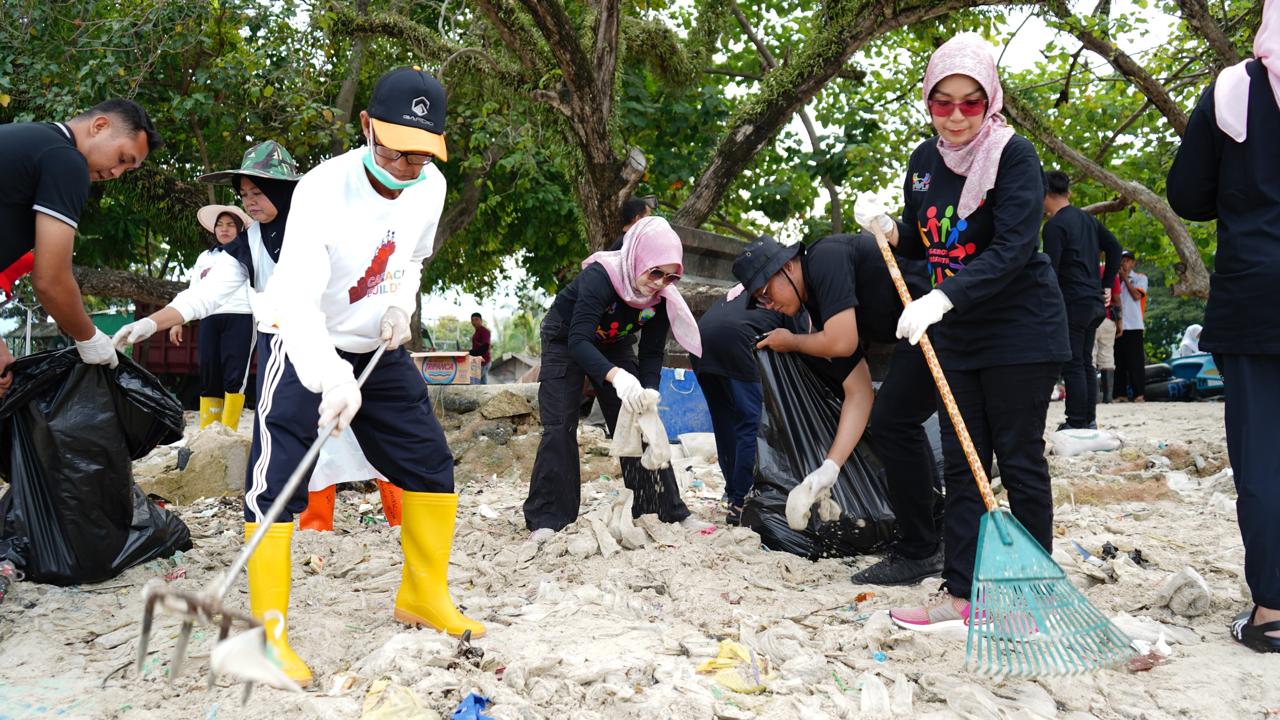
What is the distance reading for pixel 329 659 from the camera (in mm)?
2611

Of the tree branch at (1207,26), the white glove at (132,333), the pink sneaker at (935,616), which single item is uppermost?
the tree branch at (1207,26)

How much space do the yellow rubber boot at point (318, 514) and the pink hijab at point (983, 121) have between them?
10.1ft

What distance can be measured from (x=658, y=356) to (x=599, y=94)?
10.5 ft

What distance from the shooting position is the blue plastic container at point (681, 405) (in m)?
6.86

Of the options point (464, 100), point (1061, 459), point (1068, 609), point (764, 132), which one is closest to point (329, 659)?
point (1068, 609)

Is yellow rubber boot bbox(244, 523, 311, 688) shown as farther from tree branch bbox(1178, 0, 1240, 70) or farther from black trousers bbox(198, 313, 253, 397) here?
tree branch bbox(1178, 0, 1240, 70)

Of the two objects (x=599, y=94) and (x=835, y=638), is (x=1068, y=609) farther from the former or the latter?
A: (x=599, y=94)

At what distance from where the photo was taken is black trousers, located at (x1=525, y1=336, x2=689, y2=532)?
4.29m

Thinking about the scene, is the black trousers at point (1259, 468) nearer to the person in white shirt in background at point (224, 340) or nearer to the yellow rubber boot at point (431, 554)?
the yellow rubber boot at point (431, 554)

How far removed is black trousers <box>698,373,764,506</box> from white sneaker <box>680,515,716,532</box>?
360 mm

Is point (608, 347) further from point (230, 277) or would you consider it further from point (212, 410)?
point (212, 410)

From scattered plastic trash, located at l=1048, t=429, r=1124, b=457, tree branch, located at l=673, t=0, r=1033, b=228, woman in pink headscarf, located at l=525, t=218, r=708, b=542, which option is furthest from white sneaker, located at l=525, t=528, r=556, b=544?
tree branch, located at l=673, t=0, r=1033, b=228

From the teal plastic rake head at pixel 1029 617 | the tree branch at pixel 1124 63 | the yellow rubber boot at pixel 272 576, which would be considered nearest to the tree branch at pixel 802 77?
the tree branch at pixel 1124 63

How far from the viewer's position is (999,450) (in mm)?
2877
